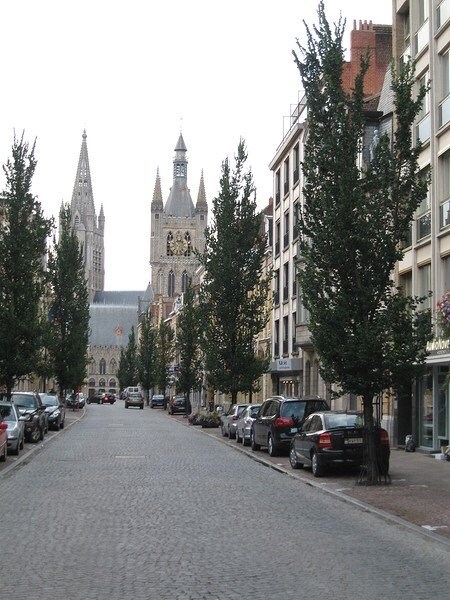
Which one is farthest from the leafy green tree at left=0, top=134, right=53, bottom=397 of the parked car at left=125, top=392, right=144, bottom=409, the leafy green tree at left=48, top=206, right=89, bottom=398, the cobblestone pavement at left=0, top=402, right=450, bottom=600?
the parked car at left=125, top=392, right=144, bottom=409

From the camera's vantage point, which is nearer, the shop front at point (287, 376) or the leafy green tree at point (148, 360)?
the shop front at point (287, 376)

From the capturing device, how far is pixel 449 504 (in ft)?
47.4

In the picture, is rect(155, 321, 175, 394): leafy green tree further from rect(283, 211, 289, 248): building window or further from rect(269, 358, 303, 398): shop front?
rect(283, 211, 289, 248): building window

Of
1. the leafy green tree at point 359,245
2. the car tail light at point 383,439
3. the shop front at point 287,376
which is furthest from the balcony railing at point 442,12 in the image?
the shop front at point 287,376

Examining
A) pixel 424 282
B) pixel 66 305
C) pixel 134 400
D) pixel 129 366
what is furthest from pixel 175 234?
pixel 424 282

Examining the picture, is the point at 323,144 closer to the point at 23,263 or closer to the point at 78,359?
the point at 23,263

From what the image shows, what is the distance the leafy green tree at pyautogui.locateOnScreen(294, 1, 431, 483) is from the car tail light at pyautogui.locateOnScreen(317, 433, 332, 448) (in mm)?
1023

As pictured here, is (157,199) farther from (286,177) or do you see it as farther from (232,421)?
(232,421)

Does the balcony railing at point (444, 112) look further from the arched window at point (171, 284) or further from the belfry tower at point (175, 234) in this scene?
the arched window at point (171, 284)

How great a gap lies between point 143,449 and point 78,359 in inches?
1276

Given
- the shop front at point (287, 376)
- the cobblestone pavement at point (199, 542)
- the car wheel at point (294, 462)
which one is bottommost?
the cobblestone pavement at point (199, 542)

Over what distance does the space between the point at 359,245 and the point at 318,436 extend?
4.22 metres

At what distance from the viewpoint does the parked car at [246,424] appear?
29922 millimetres

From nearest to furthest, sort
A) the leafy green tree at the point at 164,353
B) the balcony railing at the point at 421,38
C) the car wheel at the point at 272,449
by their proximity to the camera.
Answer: the car wheel at the point at 272,449
the balcony railing at the point at 421,38
the leafy green tree at the point at 164,353
